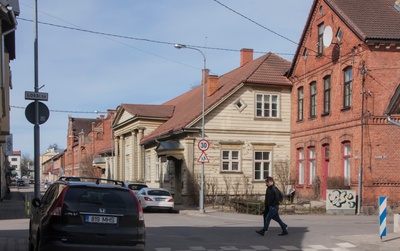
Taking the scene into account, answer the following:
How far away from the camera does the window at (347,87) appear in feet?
88.5

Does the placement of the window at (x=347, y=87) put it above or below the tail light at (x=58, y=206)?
above

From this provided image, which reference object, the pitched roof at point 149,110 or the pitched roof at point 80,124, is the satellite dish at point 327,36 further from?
the pitched roof at point 80,124

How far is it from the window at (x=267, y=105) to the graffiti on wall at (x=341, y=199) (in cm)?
1071

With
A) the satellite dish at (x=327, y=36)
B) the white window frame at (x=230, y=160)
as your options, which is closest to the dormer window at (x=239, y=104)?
the white window frame at (x=230, y=160)

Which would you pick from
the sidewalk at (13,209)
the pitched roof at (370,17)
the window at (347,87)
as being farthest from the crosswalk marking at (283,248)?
the window at (347,87)

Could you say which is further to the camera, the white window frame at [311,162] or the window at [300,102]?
the window at [300,102]

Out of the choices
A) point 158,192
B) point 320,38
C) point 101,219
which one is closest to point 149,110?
point 158,192

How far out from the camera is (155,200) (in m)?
28.3

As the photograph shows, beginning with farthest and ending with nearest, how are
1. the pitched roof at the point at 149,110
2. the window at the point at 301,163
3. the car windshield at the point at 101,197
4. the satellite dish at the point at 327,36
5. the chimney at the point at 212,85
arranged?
the pitched roof at the point at 149,110
the chimney at the point at 212,85
the window at the point at 301,163
the satellite dish at the point at 327,36
the car windshield at the point at 101,197

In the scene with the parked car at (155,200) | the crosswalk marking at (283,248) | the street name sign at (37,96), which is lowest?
the parked car at (155,200)

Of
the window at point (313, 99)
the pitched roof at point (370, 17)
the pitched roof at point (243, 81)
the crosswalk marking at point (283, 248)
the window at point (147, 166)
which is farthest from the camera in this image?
the window at point (147, 166)

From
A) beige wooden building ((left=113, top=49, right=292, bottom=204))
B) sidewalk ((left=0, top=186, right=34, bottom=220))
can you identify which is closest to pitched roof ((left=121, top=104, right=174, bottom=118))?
beige wooden building ((left=113, top=49, right=292, bottom=204))

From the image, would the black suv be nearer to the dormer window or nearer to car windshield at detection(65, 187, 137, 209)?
car windshield at detection(65, 187, 137, 209)

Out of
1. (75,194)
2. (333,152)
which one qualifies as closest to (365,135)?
(333,152)
